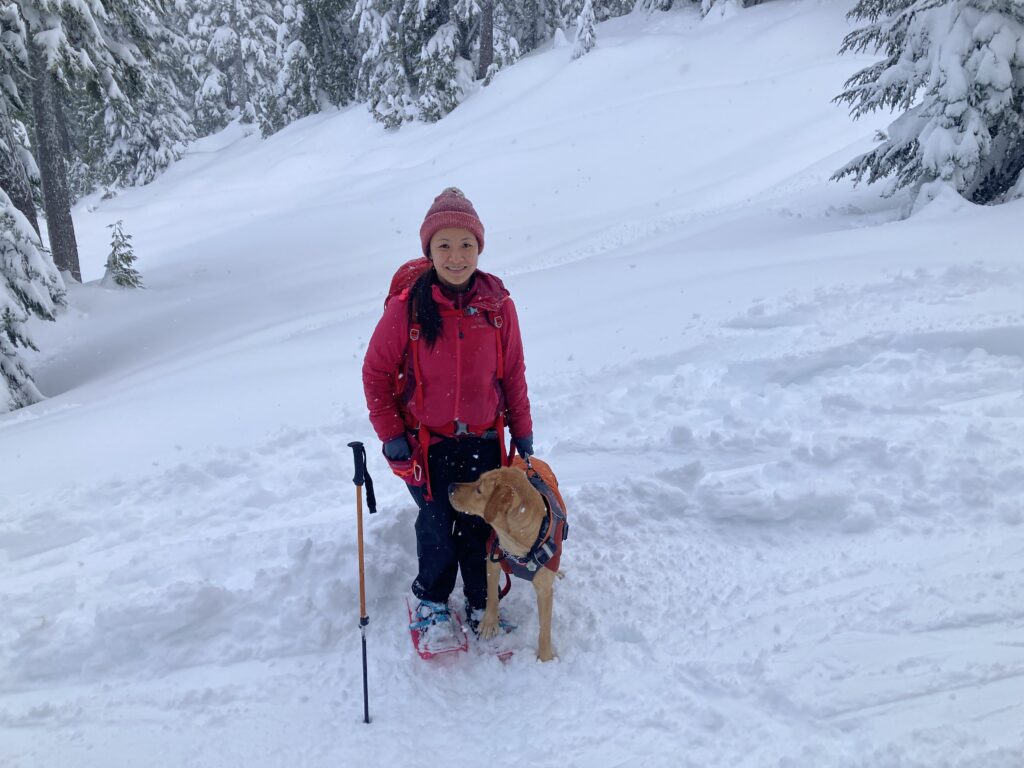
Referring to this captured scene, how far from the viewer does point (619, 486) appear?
4.33 m

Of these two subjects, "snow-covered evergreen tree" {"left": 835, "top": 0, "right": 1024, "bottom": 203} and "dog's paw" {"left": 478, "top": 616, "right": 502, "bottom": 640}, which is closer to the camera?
"dog's paw" {"left": 478, "top": 616, "right": 502, "bottom": 640}

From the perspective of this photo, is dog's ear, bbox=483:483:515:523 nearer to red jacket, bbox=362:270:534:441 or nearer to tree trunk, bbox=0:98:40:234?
red jacket, bbox=362:270:534:441

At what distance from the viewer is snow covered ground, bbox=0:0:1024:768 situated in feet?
9.62

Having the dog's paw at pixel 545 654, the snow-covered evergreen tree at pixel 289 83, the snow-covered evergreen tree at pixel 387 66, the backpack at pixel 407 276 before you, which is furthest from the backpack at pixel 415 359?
the snow-covered evergreen tree at pixel 289 83

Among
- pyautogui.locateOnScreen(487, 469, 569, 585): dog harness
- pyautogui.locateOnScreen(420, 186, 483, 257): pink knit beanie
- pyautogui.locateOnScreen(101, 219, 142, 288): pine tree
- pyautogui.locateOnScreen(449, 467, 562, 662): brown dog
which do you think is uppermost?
pyautogui.locateOnScreen(101, 219, 142, 288): pine tree

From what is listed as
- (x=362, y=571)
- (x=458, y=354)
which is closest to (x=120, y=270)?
(x=362, y=571)

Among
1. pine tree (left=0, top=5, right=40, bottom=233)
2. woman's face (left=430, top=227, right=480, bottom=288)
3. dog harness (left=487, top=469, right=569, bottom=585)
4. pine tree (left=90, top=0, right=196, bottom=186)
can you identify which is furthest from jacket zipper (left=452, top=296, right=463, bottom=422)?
pine tree (left=90, top=0, right=196, bottom=186)

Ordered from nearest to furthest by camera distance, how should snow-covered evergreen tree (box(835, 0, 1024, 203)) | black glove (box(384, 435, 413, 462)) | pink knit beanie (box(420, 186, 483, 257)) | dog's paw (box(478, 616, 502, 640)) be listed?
pink knit beanie (box(420, 186, 483, 257))
black glove (box(384, 435, 413, 462))
dog's paw (box(478, 616, 502, 640))
snow-covered evergreen tree (box(835, 0, 1024, 203))

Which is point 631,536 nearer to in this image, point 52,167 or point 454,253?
point 454,253

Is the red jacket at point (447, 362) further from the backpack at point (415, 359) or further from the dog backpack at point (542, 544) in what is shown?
the dog backpack at point (542, 544)

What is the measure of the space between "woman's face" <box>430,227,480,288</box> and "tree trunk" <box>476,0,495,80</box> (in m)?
21.3

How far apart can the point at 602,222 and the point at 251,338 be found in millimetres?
6909

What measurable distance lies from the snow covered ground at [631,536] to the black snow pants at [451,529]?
0.33 m

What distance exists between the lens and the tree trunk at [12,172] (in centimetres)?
1003
